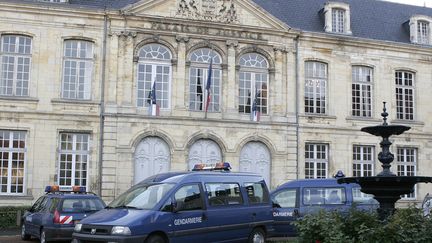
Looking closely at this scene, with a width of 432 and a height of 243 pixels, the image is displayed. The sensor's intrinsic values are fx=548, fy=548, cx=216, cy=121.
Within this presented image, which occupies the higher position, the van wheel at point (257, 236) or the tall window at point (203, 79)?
the tall window at point (203, 79)

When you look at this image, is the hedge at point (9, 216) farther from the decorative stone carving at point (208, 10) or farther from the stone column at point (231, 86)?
the decorative stone carving at point (208, 10)

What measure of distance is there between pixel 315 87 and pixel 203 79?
17.1 ft

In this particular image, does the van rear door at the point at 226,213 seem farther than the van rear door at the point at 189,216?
Yes

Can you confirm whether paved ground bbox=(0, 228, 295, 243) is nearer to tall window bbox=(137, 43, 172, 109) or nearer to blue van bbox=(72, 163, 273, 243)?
blue van bbox=(72, 163, 273, 243)

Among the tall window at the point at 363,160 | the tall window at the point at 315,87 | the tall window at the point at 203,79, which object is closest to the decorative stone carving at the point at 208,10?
the tall window at the point at 203,79

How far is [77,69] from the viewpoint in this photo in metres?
21.3

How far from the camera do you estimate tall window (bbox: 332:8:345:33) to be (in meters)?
25.4

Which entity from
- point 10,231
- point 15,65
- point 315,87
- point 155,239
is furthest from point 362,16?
point 155,239

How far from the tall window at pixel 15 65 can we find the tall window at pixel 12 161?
1667 millimetres

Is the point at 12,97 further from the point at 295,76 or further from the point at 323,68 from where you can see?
the point at 323,68

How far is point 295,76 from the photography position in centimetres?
2375

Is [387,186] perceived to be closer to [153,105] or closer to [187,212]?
[187,212]

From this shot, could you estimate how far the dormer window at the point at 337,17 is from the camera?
2512cm

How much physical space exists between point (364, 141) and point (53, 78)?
44.8 feet
